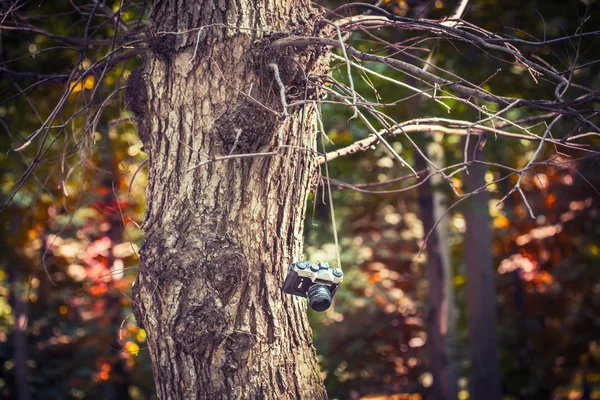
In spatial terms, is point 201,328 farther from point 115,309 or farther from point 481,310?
point 115,309

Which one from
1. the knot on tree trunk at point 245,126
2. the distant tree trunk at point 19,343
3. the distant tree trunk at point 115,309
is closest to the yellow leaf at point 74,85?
the knot on tree trunk at point 245,126

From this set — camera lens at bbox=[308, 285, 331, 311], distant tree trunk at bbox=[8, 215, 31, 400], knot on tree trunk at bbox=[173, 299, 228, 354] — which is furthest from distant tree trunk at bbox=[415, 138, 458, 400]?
distant tree trunk at bbox=[8, 215, 31, 400]

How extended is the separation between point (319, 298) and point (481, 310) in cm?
571

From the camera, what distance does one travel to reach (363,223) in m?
10.1

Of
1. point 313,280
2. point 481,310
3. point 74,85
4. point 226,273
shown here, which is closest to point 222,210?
point 226,273

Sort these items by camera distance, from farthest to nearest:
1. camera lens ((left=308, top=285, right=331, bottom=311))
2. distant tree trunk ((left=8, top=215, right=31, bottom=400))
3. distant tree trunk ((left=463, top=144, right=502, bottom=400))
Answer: distant tree trunk ((left=8, top=215, right=31, bottom=400)) → distant tree trunk ((left=463, top=144, right=502, bottom=400)) → camera lens ((left=308, top=285, right=331, bottom=311))

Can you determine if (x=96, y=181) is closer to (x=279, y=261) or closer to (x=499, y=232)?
(x=499, y=232)

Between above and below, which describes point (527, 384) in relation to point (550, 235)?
below

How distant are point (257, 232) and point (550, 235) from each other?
25.3 ft

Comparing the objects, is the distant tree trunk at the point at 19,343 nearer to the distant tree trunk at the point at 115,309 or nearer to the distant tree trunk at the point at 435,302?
the distant tree trunk at the point at 115,309

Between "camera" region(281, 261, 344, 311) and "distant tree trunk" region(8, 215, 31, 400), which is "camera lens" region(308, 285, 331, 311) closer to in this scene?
"camera" region(281, 261, 344, 311)

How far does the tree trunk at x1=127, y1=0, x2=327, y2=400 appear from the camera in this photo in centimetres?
210

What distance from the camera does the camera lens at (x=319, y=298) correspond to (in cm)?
202

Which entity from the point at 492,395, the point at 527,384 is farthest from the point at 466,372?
the point at 492,395
